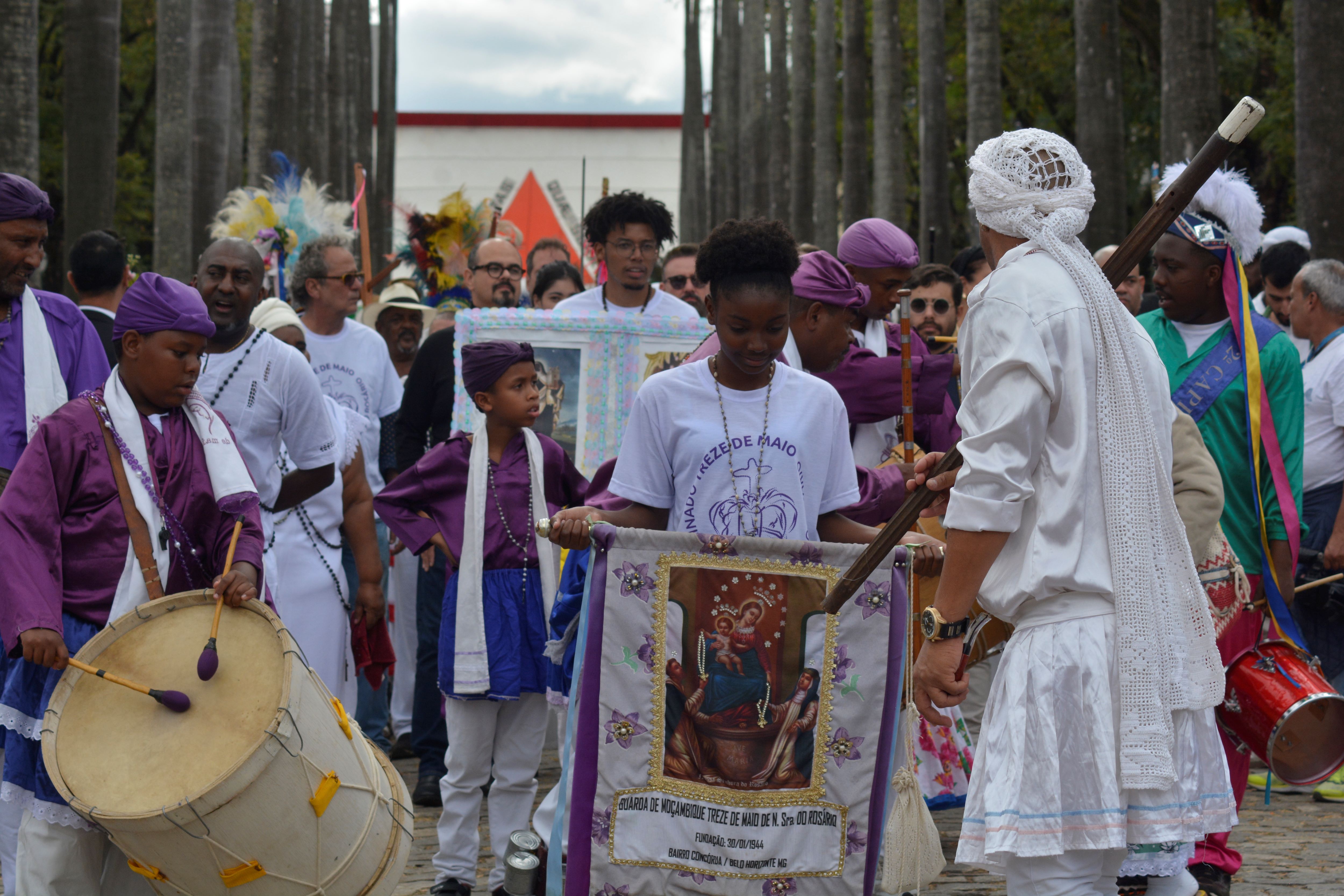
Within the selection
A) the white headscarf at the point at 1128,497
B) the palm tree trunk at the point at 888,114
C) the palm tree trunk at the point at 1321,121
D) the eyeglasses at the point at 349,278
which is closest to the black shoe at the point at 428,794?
the eyeglasses at the point at 349,278

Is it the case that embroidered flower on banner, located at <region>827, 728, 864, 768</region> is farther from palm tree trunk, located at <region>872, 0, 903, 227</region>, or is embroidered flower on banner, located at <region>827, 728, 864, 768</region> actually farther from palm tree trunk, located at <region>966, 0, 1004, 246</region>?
palm tree trunk, located at <region>872, 0, 903, 227</region>

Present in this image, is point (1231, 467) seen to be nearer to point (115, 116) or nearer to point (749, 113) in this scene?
point (115, 116)

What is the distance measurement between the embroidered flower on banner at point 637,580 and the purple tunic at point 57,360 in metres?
2.34

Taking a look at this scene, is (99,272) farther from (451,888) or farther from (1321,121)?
(1321,121)

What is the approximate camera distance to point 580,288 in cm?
988

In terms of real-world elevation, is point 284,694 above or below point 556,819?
above

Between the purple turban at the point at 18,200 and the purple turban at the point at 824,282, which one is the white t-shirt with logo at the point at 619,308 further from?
the purple turban at the point at 18,200

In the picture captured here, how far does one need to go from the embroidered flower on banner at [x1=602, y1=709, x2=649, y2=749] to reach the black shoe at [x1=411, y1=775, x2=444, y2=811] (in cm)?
350


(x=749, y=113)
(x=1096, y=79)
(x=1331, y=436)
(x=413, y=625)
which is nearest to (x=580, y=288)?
(x=413, y=625)

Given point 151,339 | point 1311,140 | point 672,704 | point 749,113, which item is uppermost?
point 749,113

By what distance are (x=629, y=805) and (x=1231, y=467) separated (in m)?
2.89

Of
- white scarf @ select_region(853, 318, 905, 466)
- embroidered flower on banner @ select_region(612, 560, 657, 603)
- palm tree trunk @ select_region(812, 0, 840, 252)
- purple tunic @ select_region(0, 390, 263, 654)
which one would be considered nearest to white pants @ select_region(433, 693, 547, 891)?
purple tunic @ select_region(0, 390, 263, 654)

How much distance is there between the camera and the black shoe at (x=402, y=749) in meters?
9.40

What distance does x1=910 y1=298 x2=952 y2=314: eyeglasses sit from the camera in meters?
9.10
